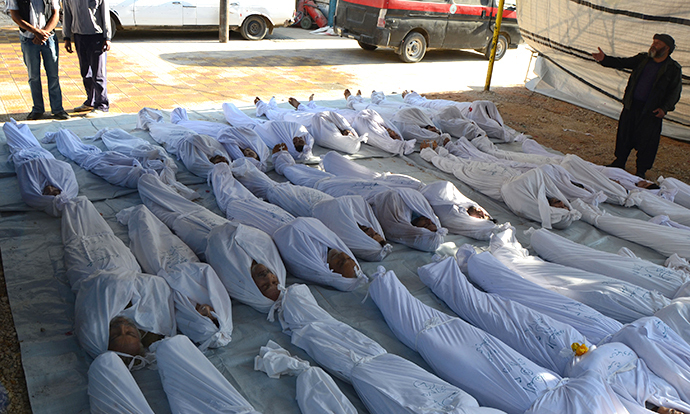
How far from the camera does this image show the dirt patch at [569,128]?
6.22 meters

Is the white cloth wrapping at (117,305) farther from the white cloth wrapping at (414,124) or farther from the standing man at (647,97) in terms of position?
the standing man at (647,97)

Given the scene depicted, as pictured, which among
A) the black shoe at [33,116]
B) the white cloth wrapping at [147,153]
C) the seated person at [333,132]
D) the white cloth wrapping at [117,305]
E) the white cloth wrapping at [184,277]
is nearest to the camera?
the white cloth wrapping at [117,305]

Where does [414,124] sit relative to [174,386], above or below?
above

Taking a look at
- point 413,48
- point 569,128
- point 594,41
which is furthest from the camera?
point 413,48

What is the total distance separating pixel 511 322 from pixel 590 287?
0.69 metres

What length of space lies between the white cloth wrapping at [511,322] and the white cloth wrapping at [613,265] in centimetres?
88

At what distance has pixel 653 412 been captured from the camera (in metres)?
2.11

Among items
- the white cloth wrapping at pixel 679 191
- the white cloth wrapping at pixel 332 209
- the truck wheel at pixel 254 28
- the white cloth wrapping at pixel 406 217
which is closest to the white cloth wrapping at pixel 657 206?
the white cloth wrapping at pixel 679 191

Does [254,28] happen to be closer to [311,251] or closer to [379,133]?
[379,133]

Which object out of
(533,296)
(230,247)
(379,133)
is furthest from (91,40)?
(533,296)

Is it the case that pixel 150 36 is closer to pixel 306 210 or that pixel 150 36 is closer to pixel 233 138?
pixel 233 138

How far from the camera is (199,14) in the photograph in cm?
1055

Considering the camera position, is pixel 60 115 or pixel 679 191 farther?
pixel 60 115

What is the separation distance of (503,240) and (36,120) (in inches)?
204
